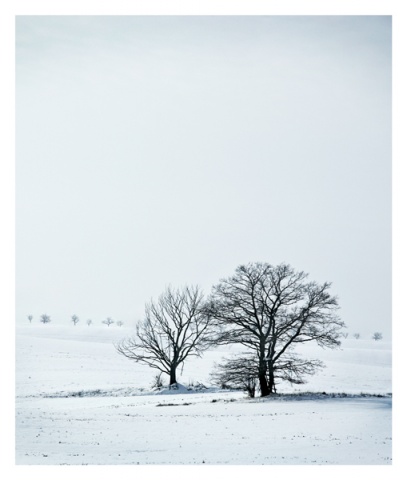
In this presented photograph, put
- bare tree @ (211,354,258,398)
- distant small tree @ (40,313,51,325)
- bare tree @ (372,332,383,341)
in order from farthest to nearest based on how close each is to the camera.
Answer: distant small tree @ (40,313,51,325) < bare tree @ (372,332,383,341) < bare tree @ (211,354,258,398)

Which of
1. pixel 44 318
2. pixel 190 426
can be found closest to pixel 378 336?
pixel 44 318

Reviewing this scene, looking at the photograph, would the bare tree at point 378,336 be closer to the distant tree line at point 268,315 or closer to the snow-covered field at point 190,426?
the snow-covered field at point 190,426

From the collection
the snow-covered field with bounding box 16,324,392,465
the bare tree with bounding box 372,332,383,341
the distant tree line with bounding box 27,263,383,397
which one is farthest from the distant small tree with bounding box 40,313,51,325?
the distant tree line with bounding box 27,263,383,397

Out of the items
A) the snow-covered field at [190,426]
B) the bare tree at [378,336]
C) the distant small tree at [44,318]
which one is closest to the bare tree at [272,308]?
the snow-covered field at [190,426]

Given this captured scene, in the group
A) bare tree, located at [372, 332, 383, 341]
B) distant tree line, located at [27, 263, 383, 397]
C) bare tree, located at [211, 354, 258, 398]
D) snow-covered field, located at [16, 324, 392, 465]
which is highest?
distant tree line, located at [27, 263, 383, 397]

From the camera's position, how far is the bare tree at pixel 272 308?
27109 millimetres

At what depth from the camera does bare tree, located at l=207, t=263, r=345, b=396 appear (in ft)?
88.9

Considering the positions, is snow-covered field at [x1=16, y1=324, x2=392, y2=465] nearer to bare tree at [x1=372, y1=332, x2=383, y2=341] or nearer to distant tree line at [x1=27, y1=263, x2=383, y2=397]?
distant tree line at [x1=27, y1=263, x2=383, y2=397]

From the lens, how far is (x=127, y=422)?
67.4ft

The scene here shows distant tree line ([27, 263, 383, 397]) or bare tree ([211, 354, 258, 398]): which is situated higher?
distant tree line ([27, 263, 383, 397])

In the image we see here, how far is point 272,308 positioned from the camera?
27281 mm
